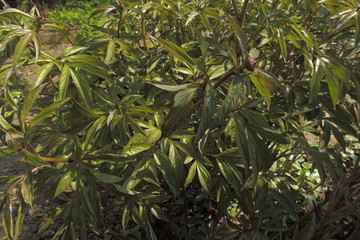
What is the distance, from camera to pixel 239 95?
98 cm

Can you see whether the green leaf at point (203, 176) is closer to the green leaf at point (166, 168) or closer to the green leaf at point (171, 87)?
the green leaf at point (166, 168)

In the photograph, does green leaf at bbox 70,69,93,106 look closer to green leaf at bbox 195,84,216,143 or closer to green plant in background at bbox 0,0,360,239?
green plant in background at bbox 0,0,360,239

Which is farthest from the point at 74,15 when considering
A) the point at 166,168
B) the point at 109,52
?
the point at 166,168

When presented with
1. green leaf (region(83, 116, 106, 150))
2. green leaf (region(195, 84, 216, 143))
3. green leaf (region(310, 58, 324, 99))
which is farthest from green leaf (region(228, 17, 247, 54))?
green leaf (region(83, 116, 106, 150))

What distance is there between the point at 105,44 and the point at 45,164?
2.07ft

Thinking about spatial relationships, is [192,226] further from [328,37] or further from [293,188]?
[328,37]

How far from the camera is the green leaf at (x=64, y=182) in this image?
1.07m

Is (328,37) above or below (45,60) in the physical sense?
above

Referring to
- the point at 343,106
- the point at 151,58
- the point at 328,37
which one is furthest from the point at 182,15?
the point at 343,106

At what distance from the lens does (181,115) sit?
1.17 m

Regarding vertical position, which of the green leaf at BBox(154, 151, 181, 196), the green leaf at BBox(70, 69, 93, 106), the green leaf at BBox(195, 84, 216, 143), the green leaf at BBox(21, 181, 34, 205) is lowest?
the green leaf at BBox(21, 181, 34, 205)

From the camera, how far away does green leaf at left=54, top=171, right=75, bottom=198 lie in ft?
3.51

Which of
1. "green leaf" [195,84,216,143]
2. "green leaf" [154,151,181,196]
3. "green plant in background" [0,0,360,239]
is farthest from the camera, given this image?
"green leaf" [154,151,181,196]

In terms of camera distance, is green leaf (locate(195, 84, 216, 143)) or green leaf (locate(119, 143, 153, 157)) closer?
green leaf (locate(195, 84, 216, 143))
